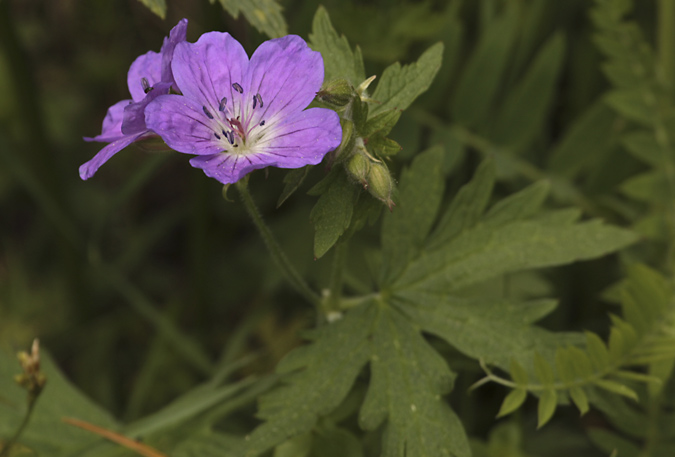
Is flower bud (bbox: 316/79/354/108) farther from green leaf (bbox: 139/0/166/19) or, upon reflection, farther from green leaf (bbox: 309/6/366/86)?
green leaf (bbox: 139/0/166/19)

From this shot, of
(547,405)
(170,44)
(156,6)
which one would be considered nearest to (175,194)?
Answer: (156,6)

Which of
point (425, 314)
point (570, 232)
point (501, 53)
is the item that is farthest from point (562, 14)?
point (425, 314)

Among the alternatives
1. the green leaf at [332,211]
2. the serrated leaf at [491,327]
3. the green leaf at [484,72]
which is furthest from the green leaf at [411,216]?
the green leaf at [484,72]

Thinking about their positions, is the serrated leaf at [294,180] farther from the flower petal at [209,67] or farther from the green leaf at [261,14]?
the green leaf at [261,14]

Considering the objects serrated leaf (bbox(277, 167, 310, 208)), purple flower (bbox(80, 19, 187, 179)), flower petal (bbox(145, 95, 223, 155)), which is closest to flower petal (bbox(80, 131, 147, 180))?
purple flower (bbox(80, 19, 187, 179))

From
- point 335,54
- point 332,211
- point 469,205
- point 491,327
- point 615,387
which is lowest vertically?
point 615,387

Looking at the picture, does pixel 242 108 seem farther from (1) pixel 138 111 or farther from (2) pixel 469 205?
(2) pixel 469 205
